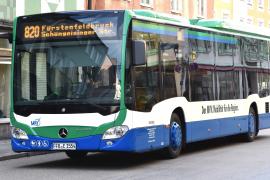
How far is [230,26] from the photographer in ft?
60.7

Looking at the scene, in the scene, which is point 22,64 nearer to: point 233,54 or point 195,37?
point 195,37

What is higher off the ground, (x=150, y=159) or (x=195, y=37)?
(x=195, y=37)

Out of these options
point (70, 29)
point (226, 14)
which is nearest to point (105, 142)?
point (70, 29)


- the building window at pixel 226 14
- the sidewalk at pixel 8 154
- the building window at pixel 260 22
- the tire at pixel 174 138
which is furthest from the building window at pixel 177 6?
the tire at pixel 174 138

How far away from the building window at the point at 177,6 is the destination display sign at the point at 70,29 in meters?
28.1

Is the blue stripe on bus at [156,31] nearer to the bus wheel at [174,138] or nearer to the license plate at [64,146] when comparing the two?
the bus wheel at [174,138]

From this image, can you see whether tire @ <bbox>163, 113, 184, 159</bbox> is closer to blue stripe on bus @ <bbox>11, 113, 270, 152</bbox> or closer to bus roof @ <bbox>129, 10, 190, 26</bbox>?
blue stripe on bus @ <bbox>11, 113, 270, 152</bbox>

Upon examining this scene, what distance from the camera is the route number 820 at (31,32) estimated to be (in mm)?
13477

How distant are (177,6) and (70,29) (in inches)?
1151

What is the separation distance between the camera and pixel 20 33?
13.6 meters

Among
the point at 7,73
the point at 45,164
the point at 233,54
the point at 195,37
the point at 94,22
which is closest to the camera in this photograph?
the point at 94,22

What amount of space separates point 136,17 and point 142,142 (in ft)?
7.46

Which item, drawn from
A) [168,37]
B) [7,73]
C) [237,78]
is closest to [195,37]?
[168,37]

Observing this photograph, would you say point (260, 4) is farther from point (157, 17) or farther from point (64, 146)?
point (64, 146)
